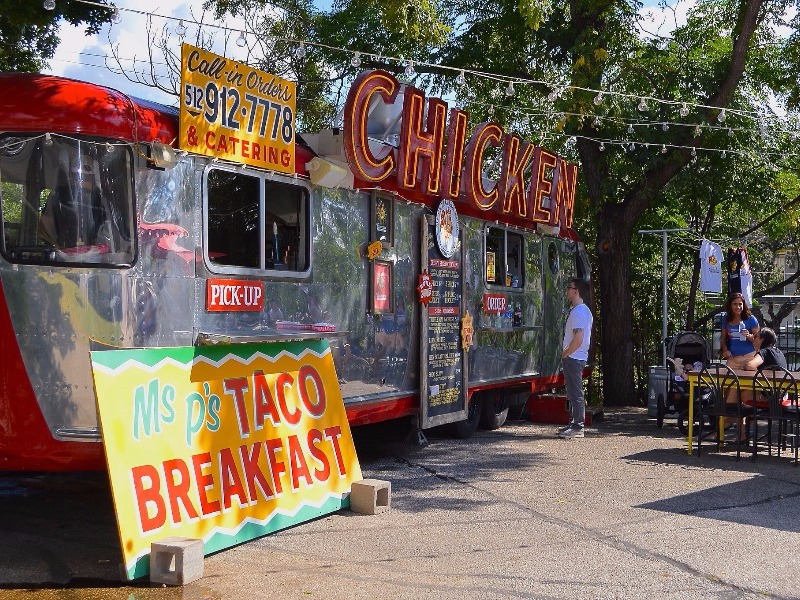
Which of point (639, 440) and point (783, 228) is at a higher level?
point (783, 228)

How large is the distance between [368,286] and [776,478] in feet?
13.1

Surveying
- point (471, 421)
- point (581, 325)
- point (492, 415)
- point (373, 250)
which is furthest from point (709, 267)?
point (373, 250)

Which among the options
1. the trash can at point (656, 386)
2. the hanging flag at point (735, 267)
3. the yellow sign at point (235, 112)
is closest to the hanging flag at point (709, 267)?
the hanging flag at point (735, 267)

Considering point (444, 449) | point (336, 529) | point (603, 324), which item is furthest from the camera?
point (603, 324)

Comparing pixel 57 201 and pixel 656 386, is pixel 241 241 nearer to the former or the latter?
pixel 57 201

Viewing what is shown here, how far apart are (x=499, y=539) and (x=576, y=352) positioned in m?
4.75

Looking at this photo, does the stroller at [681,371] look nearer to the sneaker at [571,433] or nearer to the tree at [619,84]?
the sneaker at [571,433]

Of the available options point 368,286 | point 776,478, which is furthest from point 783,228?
point 368,286

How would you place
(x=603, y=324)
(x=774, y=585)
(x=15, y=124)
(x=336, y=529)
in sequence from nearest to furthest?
1. (x=774, y=585)
2. (x=15, y=124)
3. (x=336, y=529)
4. (x=603, y=324)

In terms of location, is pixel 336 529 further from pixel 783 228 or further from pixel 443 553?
pixel 783 228

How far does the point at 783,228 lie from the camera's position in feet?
59.9

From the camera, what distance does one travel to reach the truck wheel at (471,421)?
1035 cm

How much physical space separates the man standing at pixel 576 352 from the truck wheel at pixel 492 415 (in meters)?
0.89

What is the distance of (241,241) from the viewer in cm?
666
